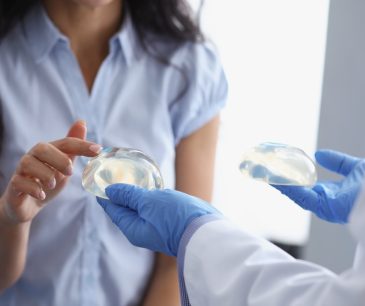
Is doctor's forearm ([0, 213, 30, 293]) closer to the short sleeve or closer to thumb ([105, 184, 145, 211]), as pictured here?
thumb ([105, 184, 145, 211])

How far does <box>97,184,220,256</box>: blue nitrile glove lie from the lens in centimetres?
80

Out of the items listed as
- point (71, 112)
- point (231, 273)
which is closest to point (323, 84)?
point (71, 112)

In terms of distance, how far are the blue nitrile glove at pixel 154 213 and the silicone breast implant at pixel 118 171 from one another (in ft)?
0.10

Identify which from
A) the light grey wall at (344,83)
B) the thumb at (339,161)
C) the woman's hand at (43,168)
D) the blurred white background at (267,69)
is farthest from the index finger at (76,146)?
the light grey wall at (344,83)

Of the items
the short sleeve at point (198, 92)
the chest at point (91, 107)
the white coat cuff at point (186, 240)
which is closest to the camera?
the white coat cuff at point (186, 240)

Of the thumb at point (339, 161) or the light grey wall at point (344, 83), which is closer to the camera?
the thumb at point (339, 161)

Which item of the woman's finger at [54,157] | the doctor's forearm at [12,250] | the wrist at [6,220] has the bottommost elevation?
the doctor's forearm at [12,250]

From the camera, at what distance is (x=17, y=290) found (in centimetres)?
115

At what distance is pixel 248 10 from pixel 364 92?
0.43 meters

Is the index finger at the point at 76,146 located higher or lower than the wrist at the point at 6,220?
higher

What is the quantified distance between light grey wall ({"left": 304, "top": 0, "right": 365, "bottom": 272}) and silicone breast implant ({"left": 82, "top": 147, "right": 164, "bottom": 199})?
0.84 m

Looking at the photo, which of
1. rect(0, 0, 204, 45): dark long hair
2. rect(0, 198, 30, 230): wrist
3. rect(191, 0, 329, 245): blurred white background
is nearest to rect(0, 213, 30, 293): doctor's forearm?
rect(0, 198, 30, 230): wrist

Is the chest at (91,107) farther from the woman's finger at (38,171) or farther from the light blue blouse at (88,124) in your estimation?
the woman's finger at (38,171)

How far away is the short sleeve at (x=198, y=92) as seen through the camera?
4.09 ft
